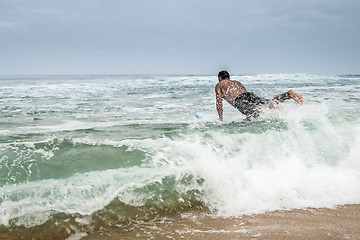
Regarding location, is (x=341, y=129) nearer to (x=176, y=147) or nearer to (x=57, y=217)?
(x=176, y=147)

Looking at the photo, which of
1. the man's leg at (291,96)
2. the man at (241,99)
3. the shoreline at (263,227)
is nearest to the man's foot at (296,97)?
the man's leg at (291,96)

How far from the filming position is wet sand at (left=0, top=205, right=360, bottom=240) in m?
2.46

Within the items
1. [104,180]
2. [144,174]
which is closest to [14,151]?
[104,180]

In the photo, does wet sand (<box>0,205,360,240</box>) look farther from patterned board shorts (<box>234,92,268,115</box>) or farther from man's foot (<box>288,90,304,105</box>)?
patterned board shorts (<box>234,92,268,115</box>)

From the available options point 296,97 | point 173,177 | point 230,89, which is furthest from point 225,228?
point 230,89

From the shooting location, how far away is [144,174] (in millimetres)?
3416

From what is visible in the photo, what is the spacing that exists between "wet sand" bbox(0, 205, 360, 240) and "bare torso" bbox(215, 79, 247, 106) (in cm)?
409

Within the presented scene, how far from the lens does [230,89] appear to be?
676cm

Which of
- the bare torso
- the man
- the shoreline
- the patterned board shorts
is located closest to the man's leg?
the man

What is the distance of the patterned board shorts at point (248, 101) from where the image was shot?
20.8 feet

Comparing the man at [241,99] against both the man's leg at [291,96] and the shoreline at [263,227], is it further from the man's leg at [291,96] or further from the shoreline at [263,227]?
the shoreline at [263,227]

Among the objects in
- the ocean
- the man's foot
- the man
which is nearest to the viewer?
the ocean

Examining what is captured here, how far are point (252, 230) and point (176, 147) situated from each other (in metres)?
1.76

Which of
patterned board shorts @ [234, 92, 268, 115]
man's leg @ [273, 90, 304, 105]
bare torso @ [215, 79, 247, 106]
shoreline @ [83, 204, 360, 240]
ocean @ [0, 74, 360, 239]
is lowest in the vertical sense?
shoreline @ [83, 204, 360, 240]
